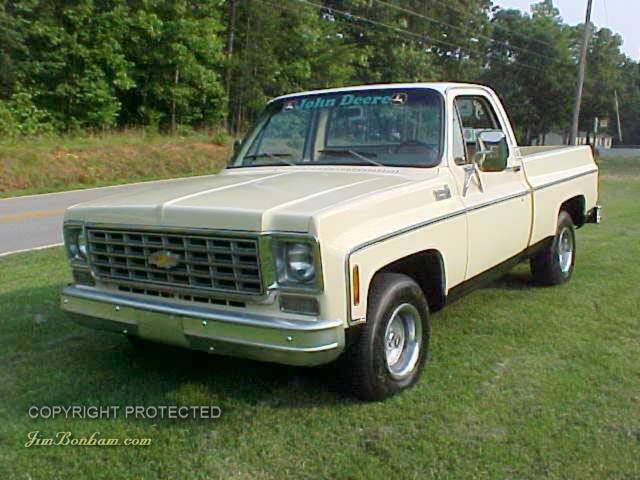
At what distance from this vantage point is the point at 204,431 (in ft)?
11.8

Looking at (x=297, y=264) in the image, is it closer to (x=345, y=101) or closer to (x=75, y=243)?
(x=75, y=243)

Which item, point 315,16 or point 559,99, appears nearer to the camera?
point 315,16

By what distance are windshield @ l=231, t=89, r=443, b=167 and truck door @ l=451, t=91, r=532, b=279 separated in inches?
10.4

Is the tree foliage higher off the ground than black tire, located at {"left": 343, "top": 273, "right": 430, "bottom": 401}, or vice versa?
the tree foliage

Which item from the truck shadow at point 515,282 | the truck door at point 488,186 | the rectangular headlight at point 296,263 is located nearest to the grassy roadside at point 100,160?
the truck shadow at point 515,282

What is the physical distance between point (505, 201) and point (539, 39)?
189 ft

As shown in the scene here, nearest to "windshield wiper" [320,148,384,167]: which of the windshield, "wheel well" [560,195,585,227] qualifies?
the windshield

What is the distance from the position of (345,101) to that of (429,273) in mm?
1617

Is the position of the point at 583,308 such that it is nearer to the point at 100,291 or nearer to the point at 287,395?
the point at 287,395

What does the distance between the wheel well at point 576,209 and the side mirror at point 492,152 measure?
2.50 metres

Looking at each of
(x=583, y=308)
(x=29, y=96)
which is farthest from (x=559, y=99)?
(x=583, y=308)

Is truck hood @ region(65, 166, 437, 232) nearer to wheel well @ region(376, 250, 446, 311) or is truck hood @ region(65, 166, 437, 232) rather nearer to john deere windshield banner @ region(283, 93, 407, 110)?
wheel well @ region(376, 250, 446, 311)

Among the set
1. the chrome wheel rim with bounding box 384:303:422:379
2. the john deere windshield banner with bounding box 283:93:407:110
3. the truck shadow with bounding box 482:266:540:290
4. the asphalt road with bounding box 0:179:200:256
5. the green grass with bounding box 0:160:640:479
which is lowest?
the asphalt road with bounding box 0:179:200:256

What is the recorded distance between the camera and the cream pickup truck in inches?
132
